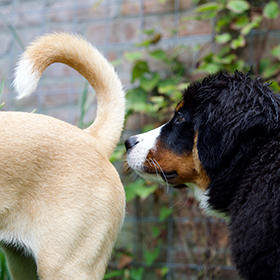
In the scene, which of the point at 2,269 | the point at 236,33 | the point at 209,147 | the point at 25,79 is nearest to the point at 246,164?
the point at 209,147

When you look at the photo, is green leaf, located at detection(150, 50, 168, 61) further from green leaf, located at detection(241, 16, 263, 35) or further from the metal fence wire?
green leaf, located at detection(241, 16, 263, 35)

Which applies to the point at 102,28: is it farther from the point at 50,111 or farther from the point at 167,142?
the point at 167,142

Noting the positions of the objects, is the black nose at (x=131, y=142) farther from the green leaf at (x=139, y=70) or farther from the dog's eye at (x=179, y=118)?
the green leaf at (x=139, y=70)

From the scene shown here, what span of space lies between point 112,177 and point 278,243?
754mm

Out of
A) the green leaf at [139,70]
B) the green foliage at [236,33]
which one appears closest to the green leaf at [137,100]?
the green leaf at [139,70]

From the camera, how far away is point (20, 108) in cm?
354

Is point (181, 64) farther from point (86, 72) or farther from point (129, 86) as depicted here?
point (86, 72)

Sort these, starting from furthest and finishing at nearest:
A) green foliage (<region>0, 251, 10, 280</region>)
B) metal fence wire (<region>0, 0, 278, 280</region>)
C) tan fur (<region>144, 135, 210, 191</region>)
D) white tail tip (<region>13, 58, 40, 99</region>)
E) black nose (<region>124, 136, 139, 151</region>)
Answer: metal fence wire (<region>0, 0, 278, 280</region>) → green foliage (<region>0, 251, 10, 280</region>) → black nose (<region>124, 136, 139, 151</region>) → tan fur (<region>144, 135, 210, 191</region>) → white tail tip (<region>13, 58, 40, 99</region>)

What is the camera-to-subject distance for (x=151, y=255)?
2938 millimetres

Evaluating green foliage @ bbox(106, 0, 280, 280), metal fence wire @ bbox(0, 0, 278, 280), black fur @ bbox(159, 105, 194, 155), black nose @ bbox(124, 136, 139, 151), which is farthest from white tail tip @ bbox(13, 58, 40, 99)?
green foliage @ bbox(106, 0, 280, 280)

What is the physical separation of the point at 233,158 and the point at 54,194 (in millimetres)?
812

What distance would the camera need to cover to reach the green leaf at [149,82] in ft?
9.99

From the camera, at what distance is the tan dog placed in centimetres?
131

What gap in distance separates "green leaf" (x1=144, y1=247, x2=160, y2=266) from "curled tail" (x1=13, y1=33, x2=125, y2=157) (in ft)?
5.39
